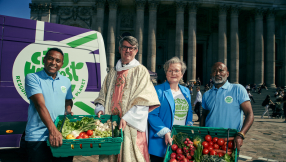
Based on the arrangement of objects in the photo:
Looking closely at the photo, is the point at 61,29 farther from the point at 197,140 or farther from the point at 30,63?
the point at 197,140

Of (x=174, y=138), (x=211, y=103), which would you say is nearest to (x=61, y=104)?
(x=174, y=138)

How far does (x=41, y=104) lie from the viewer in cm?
228

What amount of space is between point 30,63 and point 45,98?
6.25 feet

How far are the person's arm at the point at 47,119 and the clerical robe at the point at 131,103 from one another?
702mm

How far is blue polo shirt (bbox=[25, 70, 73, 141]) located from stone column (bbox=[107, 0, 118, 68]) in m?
23.2

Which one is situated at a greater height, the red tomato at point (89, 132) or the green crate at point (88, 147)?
the red tomato at point (89, 132)

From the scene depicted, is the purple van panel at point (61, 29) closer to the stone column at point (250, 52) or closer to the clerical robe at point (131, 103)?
the clerical robe at point (131, 103)

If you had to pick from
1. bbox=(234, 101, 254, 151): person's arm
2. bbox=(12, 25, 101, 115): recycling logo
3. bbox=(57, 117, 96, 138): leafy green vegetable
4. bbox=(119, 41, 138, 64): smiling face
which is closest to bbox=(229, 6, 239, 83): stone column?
bbox=(12, 25, 101, 115): recycling logo

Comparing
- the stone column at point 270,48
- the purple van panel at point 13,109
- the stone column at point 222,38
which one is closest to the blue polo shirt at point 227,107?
the purple van panel at point 13,109

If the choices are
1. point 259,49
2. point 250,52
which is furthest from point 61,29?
point 250,52

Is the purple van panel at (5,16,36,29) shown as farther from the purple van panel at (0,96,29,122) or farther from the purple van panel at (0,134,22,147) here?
the purple van panel at (0,134,22,147)

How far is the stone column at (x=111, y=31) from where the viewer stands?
84.3 feet

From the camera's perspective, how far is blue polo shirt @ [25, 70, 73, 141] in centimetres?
238

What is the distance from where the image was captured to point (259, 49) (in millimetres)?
27797
